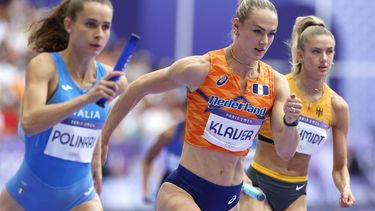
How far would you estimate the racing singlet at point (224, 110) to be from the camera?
515 centimetres

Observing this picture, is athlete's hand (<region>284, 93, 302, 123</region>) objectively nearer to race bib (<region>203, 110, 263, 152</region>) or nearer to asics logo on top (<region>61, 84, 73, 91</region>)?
race bib (<region>203, 110, 263, 152</region>)

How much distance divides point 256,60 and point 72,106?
1159 mm

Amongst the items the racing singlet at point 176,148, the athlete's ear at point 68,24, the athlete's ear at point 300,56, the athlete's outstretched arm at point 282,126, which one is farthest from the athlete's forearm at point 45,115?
the racing singlet at point 176,148

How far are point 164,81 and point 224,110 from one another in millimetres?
397

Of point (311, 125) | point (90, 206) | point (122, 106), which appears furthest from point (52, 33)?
point (311, 125)

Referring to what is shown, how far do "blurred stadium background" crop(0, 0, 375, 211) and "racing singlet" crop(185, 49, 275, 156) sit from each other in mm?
4860

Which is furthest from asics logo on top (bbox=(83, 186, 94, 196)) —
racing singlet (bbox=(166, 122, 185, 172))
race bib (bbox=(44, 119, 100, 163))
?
racing singlet (bbox=(166, 122, 185, 172))

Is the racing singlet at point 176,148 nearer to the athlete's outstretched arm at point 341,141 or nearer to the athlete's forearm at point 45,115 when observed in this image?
the athlete's outstretched arm at point 341,141

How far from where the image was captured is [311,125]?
232 inches

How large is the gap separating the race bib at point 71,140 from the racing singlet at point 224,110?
664 mm

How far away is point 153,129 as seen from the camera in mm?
12148

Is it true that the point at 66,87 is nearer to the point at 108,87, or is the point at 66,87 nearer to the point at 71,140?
the point at 71,140

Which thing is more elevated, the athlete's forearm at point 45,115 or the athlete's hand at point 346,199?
the athlete's forearm at point 45,115

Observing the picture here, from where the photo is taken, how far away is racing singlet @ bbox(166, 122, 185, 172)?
26.7 ft
